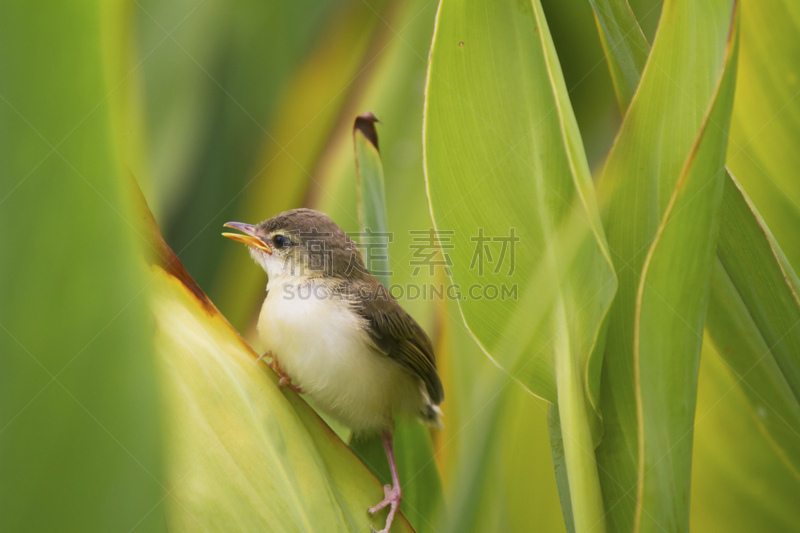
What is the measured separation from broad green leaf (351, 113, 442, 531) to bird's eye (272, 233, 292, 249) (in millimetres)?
220

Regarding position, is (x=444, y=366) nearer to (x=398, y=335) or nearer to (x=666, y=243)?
(x=398, y=335)

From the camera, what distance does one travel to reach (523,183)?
0.77 meters

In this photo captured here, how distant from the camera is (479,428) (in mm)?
1027

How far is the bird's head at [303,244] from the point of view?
1.25 meters

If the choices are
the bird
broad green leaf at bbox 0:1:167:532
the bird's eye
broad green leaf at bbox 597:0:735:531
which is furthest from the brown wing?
broad green leaf at bbox 0:1:167:532

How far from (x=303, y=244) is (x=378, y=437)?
425 millimetres

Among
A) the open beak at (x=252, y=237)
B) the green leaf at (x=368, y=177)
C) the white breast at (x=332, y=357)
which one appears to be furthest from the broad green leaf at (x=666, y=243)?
the open beak at (x=252, y=237)

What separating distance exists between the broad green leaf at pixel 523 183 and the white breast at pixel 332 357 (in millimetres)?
437

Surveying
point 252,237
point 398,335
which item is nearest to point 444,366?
point 398,335

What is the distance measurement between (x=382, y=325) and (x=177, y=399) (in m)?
0.56

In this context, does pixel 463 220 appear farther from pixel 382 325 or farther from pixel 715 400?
pixel 715 400

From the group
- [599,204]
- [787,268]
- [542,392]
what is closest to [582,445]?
[542,392]

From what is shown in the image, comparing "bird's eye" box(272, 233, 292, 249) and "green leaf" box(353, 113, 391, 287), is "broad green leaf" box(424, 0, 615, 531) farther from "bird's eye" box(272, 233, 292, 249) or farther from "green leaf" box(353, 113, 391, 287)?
"bird's eye" box(272, 233, 292, 249)

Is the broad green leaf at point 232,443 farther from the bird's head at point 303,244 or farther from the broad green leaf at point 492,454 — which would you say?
the bird's head at point 303,244
